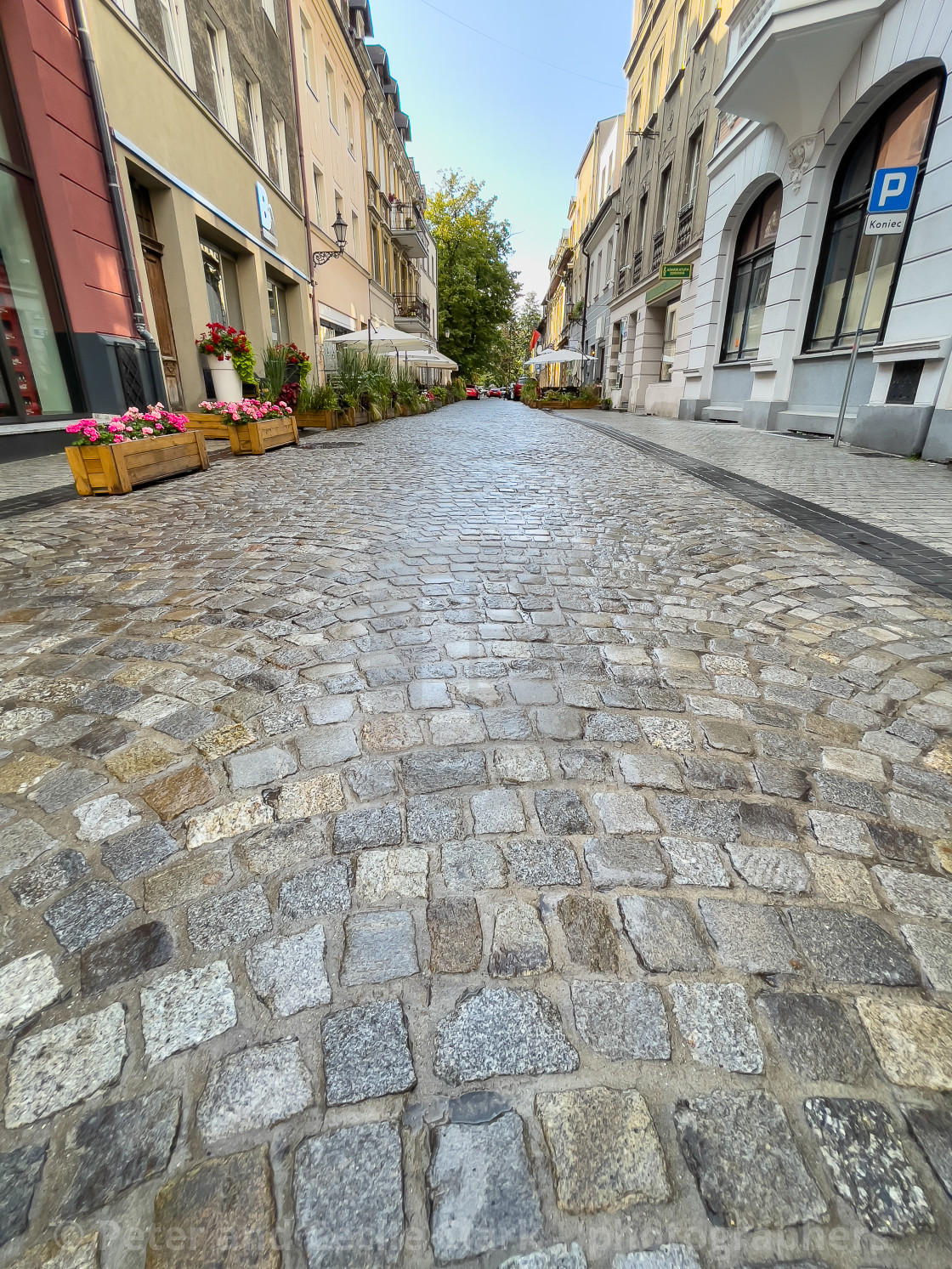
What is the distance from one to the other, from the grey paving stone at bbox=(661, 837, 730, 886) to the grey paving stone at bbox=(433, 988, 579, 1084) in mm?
501

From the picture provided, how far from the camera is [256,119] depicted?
14078 mm

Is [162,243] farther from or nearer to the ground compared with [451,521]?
farther from the ground

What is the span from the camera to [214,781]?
185 centimetres

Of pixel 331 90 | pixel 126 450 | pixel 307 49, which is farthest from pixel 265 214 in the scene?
pixel 126 450

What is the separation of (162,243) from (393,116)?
26.2 metres

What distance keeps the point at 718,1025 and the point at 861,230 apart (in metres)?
12.9

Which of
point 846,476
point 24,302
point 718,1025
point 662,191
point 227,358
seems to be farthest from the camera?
point 662,191

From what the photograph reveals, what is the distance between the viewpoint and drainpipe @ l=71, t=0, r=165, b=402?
7.97 metres

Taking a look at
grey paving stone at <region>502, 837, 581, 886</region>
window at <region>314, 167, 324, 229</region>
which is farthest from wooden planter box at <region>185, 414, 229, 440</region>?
window at <region>314, 167, 324, 229</region>

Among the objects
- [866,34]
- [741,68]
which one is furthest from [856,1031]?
[741,68]

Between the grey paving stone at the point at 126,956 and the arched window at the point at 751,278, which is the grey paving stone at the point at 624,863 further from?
the arched window at the point at 751,278

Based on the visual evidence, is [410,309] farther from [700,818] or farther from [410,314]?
[700,818]

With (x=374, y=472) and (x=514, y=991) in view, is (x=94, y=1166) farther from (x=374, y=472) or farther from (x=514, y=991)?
(x=374, y=472)

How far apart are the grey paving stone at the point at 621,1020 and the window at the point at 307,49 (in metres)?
22.8
